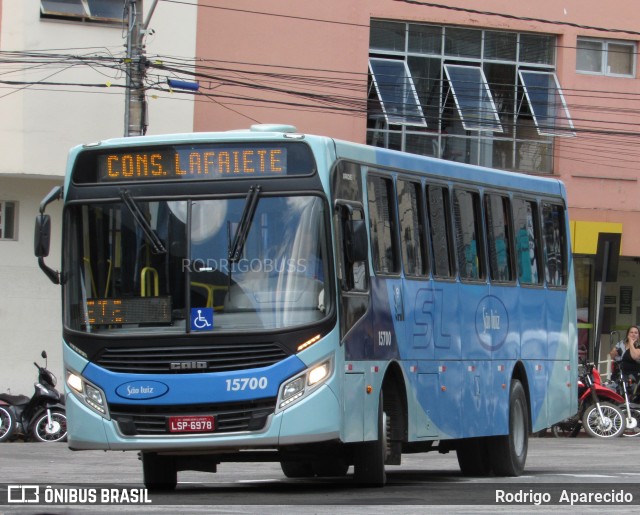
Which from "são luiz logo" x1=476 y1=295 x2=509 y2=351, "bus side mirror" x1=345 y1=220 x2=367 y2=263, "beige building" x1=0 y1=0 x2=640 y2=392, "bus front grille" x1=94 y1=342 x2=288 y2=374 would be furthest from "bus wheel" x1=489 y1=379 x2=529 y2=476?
"beige building" x1=0 y1=0 x2=640 y2=392

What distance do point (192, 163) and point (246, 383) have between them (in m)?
1.83

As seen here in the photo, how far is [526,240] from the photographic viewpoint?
1630 centimetres

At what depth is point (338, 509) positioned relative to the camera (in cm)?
1039

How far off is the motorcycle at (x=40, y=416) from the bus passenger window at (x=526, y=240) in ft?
31.4

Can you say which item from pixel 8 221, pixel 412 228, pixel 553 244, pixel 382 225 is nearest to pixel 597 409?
pixel 553 244

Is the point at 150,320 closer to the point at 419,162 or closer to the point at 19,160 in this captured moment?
the point at 419,162

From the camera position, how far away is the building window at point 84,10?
2722 centimetres

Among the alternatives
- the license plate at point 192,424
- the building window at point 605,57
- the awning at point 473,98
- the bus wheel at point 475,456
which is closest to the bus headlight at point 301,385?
the license plate at point 192,424

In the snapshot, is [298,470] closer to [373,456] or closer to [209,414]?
[373,456]

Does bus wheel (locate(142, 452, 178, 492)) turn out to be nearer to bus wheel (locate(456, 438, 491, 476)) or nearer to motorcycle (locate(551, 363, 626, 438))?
bus wheel (locate(456, 438, 491, 476))

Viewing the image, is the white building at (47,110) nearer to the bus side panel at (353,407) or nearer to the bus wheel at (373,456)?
the bus wheel at (373,456)

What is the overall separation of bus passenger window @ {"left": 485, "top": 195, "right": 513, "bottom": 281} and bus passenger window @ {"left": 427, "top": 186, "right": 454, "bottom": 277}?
1062 millimetres

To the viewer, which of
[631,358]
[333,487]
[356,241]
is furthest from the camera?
[631,358]

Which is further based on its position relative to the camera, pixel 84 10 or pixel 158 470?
pixel 84 10
